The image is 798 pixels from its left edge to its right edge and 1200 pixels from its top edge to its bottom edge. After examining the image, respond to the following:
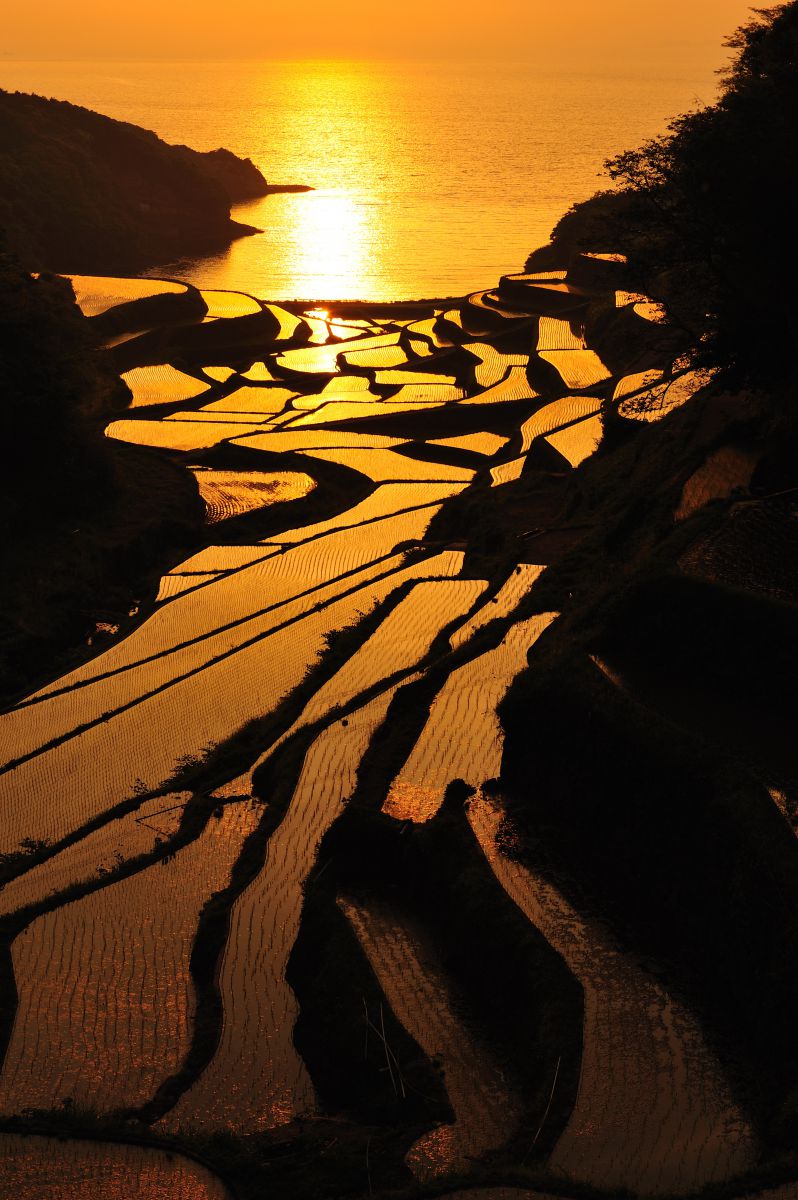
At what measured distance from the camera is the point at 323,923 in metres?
7.77

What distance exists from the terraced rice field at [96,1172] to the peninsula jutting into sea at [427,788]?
0.06 ft

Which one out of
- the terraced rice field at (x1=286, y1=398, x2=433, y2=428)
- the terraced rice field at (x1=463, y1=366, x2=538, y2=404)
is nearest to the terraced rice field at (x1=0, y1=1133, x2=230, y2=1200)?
the terraced rice field at (x1=286, y1=398, x2=433, y2=428)

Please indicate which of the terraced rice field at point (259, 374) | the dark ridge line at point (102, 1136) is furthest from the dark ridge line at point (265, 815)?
the terraced rice field at point (259, 374)

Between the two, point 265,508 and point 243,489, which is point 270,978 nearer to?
point 265,508

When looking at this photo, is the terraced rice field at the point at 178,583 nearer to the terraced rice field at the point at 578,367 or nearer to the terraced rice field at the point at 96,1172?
the terraced rice field at the point at 96,1172

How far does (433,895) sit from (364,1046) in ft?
5.01

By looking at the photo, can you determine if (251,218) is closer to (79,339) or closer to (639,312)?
(639,312)

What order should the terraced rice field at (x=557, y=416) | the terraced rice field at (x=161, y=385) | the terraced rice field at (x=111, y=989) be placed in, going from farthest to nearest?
the terraced rice field at (x=161, y=385) → the terraced rice field at (x=557, y=416) → the terraced rice field at (x=111, y=989)

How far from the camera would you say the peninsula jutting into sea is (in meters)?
6.11

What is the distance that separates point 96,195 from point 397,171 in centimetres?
3838

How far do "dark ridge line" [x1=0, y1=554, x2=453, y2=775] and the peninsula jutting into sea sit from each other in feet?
0.15

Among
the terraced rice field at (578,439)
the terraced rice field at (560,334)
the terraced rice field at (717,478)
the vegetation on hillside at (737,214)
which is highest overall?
the vegetation on hillside at (737,214)

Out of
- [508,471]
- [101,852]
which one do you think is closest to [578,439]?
[508,471]

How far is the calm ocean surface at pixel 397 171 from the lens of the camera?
142 ft
